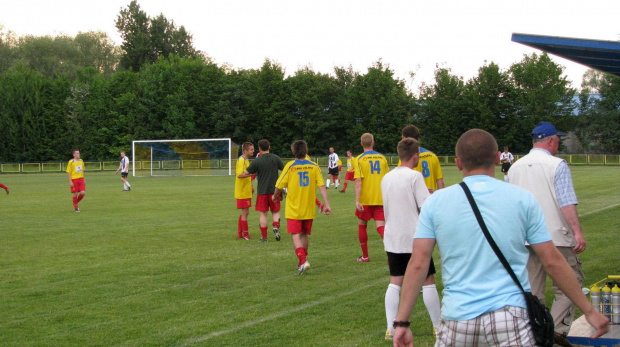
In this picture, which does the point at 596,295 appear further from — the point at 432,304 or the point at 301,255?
the point at 301,255

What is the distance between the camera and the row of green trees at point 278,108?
6844 cm

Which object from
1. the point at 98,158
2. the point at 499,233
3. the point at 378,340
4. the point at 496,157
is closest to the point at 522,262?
the point at 499,233

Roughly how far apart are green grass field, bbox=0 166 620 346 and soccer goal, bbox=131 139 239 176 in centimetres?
3295

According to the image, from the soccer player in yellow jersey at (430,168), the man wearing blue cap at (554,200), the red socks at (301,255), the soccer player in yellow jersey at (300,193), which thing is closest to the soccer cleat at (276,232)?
the soccer player in yellow jersey at (300,193)

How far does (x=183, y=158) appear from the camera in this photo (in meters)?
52.0

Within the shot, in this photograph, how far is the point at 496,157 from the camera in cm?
339

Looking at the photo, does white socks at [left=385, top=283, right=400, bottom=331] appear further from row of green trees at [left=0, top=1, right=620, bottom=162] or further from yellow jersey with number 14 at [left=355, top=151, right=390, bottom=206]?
row of green trees at [left=0, top=1, right=620, bottom=162]

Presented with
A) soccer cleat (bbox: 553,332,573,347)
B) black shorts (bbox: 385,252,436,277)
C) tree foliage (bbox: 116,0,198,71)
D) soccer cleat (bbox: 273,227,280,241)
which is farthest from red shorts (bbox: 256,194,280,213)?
tree foliage (bbox: 116,0,198,71)

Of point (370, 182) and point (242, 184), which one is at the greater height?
point (370, 182)

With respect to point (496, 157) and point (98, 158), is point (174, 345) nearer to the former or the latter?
point (496, 157)

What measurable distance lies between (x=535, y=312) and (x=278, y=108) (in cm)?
6775

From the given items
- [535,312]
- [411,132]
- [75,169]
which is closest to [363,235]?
[411,132]

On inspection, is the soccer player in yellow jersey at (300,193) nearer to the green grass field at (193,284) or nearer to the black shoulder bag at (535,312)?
the green grass field at (193,284)

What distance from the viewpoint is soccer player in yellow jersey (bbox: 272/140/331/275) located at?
32.0 feet
